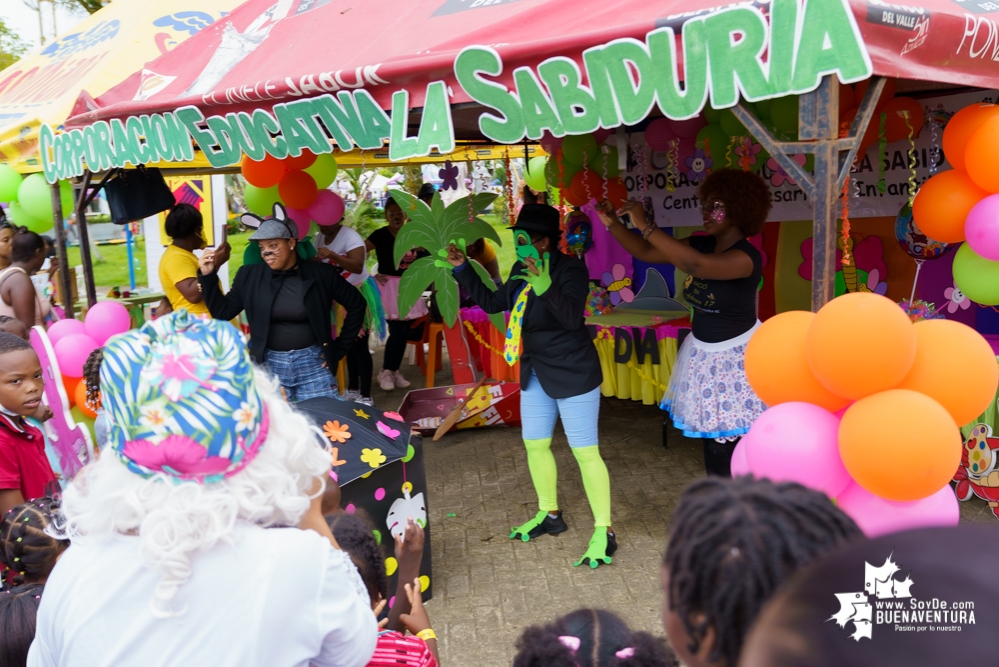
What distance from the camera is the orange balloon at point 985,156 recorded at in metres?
2.73

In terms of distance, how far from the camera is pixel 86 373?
321 centimetres

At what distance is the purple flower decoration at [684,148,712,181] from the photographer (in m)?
5.67

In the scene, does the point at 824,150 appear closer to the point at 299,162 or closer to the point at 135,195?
the point at 299,162

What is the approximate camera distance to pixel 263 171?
17.2 feet

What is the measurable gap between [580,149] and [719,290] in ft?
6.67

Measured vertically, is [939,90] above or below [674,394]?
above

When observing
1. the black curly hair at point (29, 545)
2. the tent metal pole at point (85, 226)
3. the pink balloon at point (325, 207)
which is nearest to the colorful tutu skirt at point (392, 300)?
the pink balloon at point (325, 207)

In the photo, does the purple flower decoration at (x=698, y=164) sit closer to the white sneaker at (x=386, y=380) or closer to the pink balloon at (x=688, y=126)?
the pink balloon at (x=688, y=126)

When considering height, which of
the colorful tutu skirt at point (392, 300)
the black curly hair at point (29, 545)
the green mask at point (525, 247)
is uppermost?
the green mask at point (525, 247)

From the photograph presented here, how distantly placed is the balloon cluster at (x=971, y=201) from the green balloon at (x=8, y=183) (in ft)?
19.0

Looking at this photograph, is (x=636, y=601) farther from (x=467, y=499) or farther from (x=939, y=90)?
(x=939, y=90)

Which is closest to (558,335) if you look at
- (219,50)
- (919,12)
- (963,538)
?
(919,12)

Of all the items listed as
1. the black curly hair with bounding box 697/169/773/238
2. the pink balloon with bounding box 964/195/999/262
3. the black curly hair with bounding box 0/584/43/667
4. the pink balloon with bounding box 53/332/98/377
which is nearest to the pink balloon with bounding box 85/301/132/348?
the pink balloon with bounding box 53/332/98/377

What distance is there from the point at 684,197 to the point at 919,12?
352 centimetres
